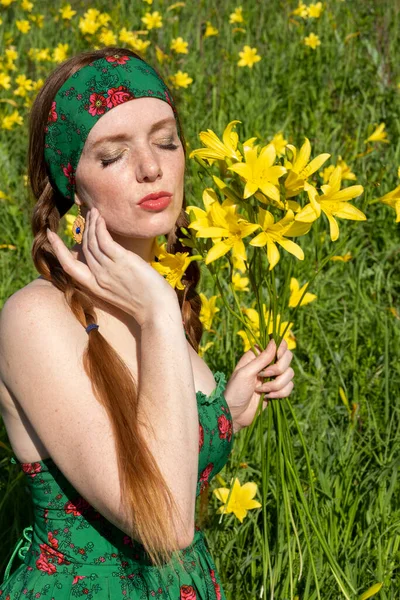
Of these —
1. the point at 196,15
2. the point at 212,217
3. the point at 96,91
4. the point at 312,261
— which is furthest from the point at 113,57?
the point at 196,15

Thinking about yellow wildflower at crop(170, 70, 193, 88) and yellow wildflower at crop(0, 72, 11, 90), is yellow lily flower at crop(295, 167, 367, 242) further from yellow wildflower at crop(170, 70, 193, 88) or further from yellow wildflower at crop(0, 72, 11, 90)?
yellow wildflower at crop(0, 72, 11, 90)

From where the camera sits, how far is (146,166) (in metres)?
1.51

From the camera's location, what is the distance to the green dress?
5.02 ft

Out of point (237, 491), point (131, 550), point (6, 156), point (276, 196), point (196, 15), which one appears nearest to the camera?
point (276, 196)

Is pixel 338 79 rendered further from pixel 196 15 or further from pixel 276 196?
pixel 276 196

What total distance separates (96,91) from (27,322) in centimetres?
44

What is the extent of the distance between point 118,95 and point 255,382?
609 millimetres

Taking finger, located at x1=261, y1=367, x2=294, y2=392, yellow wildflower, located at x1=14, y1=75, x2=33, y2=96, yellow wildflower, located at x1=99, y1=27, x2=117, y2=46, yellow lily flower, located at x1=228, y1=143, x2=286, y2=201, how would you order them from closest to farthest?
1. yellow lily flower, located at x1=228, y1=143, x2=286, y2=201
2. finger, located at x1=261, y1=367, x2=294, y2=392
3. yellow wildflower, located at x1=14, y1=75, x2=33, y2=96
4. yellow wildflower, located at x1=99, y1=27, x2=117, y2=46

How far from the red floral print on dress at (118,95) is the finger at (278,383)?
0.59 meters

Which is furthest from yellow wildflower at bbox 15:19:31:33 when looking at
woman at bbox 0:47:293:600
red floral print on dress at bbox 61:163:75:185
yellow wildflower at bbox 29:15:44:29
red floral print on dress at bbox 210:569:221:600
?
red floral print on dress at bbox 210:569:221:600

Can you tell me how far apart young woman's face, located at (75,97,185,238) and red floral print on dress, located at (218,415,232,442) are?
372 millimetres

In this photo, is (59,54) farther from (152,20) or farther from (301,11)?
(301,11)

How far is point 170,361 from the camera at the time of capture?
55.5 inches

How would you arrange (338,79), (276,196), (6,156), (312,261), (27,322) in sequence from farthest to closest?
1. (338,79)
2. (6,156)
3. (312,261)
4. (27,322)
5. (276,196)
